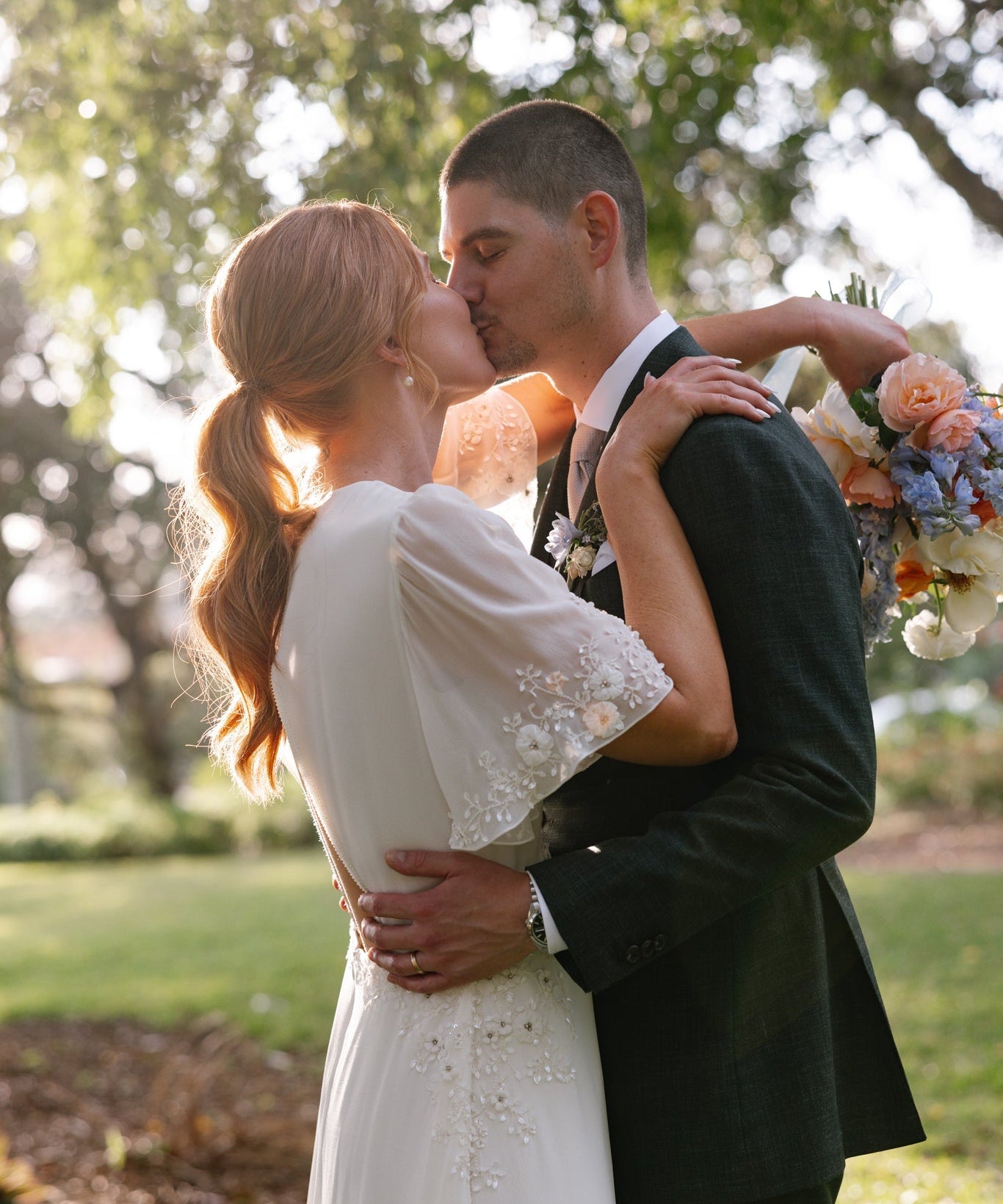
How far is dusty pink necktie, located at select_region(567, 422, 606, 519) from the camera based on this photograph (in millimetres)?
Result: 2609

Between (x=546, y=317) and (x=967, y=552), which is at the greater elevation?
(x=546, y=317)

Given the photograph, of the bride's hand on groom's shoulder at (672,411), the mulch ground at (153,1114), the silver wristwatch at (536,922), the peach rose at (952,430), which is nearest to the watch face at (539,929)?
the silver wristwatch at (536,922)

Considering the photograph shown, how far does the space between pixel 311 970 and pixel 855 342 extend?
729cm

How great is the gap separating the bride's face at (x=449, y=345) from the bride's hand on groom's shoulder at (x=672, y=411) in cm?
42

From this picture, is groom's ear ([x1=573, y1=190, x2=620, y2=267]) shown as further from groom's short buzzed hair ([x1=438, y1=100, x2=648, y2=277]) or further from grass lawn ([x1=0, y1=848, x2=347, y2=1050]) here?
grass lawn ([x1=0, y1=848, x2=347, y2=1050])

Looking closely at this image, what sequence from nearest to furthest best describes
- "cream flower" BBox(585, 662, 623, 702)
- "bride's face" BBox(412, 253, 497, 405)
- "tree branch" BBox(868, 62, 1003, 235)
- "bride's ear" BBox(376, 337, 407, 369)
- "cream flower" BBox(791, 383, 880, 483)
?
1. "cream flower" BBox(585, 662, 623, 702)
2. "bride's ear" BBox(376, 337, 407, 369)
3. "bride's face" BBox(412, 253, 497, 405)
4. "cream flower" BBox(791, 383, 880, 483)
5. "tree branch" BBox(868, 62, 1003, 235)

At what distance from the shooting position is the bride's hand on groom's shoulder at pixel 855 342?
2.69 meters

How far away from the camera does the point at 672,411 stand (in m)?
2.13

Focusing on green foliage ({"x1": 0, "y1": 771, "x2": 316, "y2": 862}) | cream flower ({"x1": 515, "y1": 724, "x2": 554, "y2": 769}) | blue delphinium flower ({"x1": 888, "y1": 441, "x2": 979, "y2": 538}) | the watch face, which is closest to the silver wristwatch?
the watch face

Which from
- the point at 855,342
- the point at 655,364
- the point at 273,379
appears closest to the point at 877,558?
the point at 855,342

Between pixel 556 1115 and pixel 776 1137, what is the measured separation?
1.19 feet

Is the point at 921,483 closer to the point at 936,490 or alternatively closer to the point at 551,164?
the point at 936,490

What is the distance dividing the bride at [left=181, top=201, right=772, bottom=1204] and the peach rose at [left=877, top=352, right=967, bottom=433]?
0.44m

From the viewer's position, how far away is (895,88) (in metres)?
6.50
